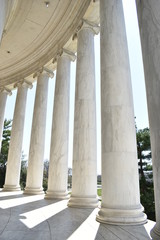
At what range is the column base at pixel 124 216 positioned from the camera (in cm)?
15612

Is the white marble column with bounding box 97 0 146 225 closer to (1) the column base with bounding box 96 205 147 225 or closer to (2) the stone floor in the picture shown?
(1) the column base with bounding box 96 205 147 225

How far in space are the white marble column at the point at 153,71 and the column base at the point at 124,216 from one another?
52796mm

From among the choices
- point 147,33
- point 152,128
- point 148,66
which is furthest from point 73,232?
point 147,33

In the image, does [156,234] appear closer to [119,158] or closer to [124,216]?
[124,216]

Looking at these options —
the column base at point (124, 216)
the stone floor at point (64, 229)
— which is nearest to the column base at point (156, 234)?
the stone floor at point (64, 229)

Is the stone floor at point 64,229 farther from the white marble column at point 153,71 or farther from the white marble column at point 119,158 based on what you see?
the white marble column at point 153,71

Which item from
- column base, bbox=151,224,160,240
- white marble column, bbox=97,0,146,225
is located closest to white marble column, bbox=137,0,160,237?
column base, bbox=151,224,160,240

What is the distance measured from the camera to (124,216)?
15825 cm

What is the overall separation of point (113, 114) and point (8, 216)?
14261cm

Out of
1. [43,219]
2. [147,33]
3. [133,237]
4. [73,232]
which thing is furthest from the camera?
[43,219]

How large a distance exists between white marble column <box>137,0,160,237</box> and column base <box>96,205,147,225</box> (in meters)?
52.8

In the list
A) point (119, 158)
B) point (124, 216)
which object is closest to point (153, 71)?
point (119, 158)

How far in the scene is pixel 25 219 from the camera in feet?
604

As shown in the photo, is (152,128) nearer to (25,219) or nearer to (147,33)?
(147,33)
